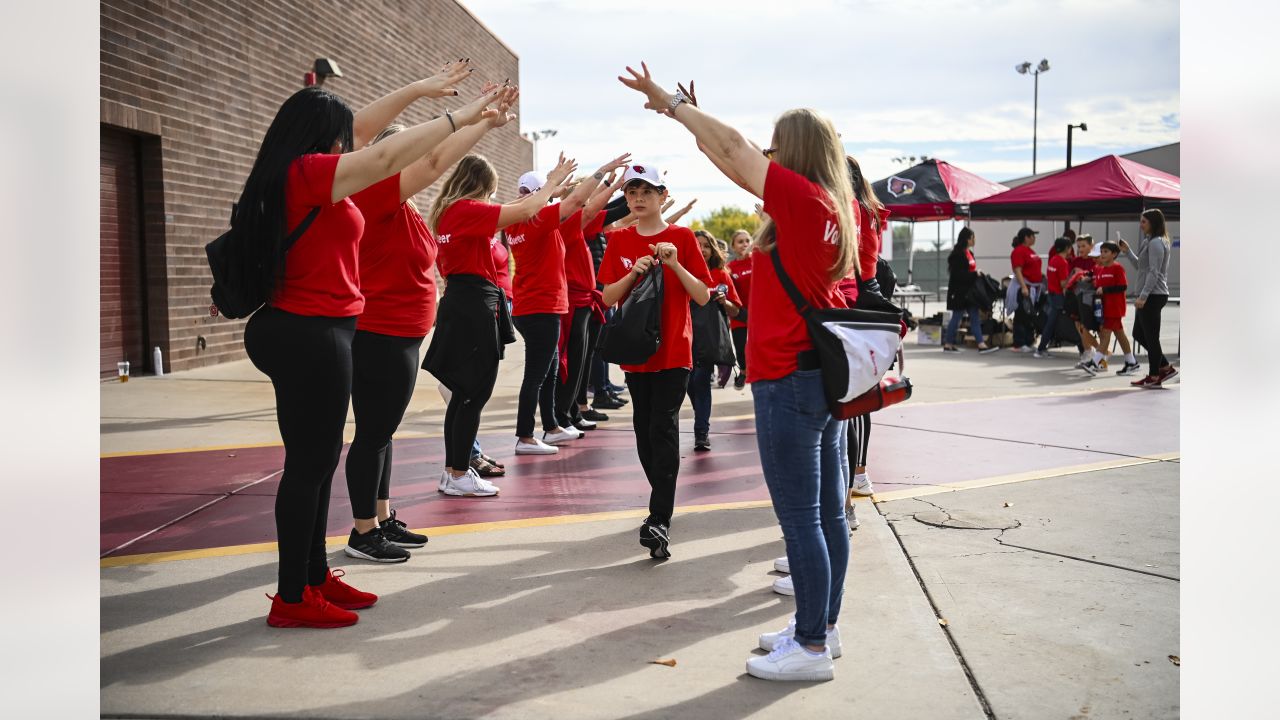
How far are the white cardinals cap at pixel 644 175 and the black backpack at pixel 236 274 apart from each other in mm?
1745

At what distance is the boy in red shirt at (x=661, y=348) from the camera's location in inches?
195

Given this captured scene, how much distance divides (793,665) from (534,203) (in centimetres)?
254

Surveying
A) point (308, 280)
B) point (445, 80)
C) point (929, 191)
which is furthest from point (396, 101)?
point (929, 191)

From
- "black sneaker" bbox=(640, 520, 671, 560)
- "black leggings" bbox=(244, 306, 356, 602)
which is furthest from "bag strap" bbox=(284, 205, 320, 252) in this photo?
"black sneaker" bbox=(640, 520, 671, 560)

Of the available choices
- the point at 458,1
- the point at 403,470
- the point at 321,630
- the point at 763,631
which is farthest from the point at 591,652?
the point at 458,1

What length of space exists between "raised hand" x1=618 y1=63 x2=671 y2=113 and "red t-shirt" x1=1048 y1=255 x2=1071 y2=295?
533 inches

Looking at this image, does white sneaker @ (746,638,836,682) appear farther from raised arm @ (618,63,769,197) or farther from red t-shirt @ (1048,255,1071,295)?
red t-shirt @ (1048,255,1071,295)

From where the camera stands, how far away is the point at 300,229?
149 inches

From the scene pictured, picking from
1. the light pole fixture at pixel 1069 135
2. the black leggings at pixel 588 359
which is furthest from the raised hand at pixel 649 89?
the light pole fixture at pixel 1069 135

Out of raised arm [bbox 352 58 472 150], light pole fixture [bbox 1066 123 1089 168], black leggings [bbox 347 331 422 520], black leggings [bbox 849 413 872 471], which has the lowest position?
black leggings [bbox 849 413 872 471]

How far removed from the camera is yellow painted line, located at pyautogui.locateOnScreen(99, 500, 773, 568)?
4.90m

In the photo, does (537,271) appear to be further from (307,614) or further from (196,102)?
(196,102)

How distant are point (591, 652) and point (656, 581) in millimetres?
883
